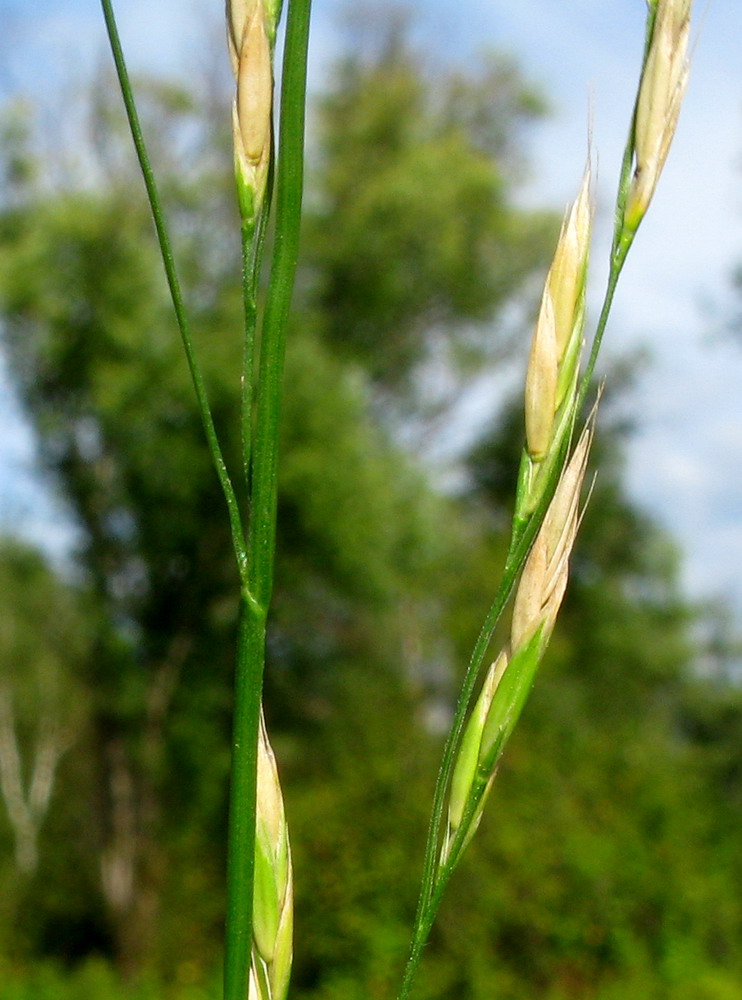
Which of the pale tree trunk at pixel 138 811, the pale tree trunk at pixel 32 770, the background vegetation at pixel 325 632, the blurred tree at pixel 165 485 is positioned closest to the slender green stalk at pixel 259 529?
the background vegetation at pixel 325 632

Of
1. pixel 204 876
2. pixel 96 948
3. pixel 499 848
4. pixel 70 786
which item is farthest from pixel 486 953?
pixel 70 786

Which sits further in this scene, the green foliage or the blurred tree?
the green foliage

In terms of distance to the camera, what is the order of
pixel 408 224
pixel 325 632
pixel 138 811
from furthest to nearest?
pixel 408 224, pixel 325 632, pixel 138 811

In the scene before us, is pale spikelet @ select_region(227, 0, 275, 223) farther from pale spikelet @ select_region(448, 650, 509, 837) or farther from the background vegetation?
the background vegetation

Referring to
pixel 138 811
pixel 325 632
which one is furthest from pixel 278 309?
pixel 325 632

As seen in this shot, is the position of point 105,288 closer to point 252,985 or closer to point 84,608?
point 84,608

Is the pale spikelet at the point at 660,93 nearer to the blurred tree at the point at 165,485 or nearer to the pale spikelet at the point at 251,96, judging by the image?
the pale spikelet at the point at 251,96

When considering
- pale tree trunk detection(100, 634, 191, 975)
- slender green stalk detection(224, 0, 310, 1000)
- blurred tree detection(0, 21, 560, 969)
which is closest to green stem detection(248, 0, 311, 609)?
slender green stalk detection(224, 0, 310, 1000)

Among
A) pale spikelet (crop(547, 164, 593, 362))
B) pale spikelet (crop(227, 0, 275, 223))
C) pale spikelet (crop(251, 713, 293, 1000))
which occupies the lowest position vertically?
pale spikelet (crop(251, 713, 293, 1000))

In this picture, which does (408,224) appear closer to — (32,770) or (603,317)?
(32,770)
